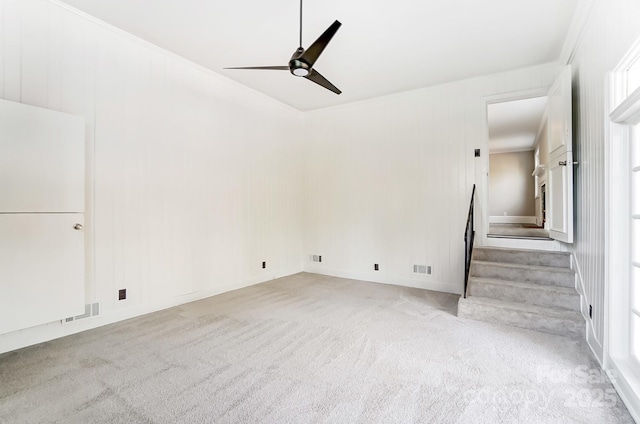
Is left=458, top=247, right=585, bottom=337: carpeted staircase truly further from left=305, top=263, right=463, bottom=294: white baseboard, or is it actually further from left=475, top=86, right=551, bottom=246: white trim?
left=305, top=263, right=463, bottom=294: white baseboard

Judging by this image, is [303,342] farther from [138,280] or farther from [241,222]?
[241,222]

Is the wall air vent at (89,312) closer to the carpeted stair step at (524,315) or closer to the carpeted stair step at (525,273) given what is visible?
the carpeted stair step at (524,315)

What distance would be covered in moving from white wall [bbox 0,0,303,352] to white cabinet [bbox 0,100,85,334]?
0.26 metres

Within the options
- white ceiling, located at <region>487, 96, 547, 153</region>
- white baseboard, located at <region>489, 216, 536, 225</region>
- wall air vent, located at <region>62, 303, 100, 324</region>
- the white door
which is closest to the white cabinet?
wall air vent, located at <region>62, 303, 100, 324</region>

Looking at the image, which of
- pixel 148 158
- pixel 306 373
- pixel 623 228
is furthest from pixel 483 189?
pixel 148 158

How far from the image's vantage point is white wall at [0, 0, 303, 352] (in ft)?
8.74

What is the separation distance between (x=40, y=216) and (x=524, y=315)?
4.29 meters

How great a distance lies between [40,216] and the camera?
2.46m

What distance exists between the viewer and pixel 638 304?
192 cm

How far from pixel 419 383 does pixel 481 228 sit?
276cm

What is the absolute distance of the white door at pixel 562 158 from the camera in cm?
299

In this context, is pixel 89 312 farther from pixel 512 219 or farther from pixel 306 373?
pixel 512 219

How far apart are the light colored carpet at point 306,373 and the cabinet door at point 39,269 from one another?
12.5 inches

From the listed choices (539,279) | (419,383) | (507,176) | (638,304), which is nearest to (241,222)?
Answer: (419,383)
